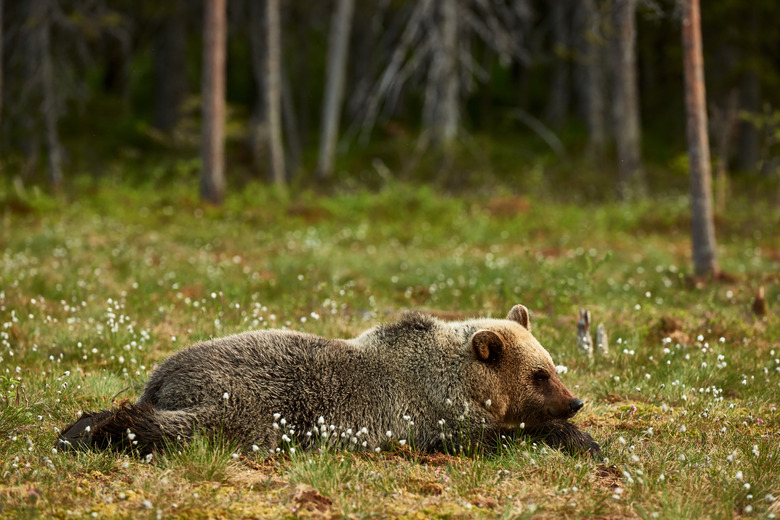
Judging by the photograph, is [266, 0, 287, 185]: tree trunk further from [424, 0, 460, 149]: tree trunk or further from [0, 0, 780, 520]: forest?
[424, 0, 460, 149]: tree trunk

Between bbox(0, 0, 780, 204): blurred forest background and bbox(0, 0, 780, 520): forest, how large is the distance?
0.54ft

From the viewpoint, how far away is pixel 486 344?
19.3 ft

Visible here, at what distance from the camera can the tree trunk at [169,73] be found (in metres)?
32.4

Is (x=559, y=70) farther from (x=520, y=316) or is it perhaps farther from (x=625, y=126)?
(x=520, y=316)

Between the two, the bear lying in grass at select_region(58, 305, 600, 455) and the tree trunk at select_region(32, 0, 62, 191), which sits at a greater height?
the tree trunk at select_region(32, 0, 62, 191)

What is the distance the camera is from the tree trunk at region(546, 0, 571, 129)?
34.4 m

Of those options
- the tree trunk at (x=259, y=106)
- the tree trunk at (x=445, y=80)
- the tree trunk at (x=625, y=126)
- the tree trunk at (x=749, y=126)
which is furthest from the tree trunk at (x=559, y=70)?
the tree trunk at (x=259, y=106)

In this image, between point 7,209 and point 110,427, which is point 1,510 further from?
point 7,209

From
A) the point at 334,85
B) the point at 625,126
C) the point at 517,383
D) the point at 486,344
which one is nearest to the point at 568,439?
the point at 517,383

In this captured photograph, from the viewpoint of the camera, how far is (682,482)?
508cm

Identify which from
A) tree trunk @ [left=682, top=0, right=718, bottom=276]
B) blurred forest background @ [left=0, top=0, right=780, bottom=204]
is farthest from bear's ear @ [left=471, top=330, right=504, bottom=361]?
blurred forest background @ [left=0, top=0, right=780, bottom=204]

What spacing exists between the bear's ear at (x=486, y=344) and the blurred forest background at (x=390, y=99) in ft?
26.2

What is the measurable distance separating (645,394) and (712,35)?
86.4 feet

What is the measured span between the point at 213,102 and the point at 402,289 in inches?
414
